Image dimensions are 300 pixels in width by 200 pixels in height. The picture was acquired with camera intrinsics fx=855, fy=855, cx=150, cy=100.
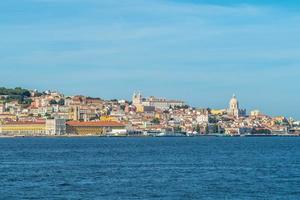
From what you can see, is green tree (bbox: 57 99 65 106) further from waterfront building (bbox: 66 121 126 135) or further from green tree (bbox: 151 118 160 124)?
waterfront building (bbox: 66 121 126 135)

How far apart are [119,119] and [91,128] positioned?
476 inches

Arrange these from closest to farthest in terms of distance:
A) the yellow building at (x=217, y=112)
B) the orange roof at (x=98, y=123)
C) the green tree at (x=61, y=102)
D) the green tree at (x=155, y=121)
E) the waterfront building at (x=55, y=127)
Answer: the waterfront building at (x=55, y=127), the orange roof at (x=98, y=123), the green tree at (x=155, y=121), the green tree at (x=61, y=102), the yellow building at (x=217, y=112)

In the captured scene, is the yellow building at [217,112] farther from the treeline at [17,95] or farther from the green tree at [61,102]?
the treeline at [17,95]

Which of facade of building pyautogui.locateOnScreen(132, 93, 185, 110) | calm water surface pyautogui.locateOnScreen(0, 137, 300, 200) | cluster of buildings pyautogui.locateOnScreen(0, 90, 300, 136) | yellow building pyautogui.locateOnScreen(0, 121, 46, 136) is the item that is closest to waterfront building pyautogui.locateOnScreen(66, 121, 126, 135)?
cluster of buildings pyautogui.locateOnScreen(0, 90, 300, 136)

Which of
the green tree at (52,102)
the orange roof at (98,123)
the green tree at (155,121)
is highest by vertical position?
the green tree at (52,102)

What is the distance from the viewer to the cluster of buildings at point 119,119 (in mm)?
132625

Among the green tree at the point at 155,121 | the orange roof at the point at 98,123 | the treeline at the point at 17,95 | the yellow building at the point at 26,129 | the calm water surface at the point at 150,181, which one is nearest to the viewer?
the calm water surface at the point at 150,181

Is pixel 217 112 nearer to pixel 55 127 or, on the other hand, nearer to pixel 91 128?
pixel 91 128

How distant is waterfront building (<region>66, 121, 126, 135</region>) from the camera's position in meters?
133

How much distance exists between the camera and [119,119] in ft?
474

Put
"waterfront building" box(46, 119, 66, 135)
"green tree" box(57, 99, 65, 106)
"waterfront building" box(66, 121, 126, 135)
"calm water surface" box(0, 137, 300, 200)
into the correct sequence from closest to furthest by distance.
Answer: "calm water surface" box(0, 137, 300, 200) < "waterfront building" box(46, 119, 66, 135) < "waterfront building" box(66, 121, 126, 135) < "green tree" box(57, 99, 65, 106)

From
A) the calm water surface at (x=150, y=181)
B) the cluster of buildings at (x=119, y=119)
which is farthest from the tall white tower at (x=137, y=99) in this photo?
the calm water surface at (x=150, y=181)

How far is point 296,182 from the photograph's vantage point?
27234mm

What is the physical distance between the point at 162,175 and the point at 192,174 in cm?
126
